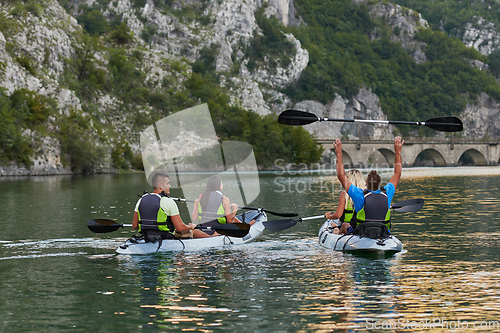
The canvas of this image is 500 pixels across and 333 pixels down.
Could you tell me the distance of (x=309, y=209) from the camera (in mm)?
25562

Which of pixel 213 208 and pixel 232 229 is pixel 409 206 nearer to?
pixel 232 229

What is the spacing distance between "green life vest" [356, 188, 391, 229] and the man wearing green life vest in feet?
14.2

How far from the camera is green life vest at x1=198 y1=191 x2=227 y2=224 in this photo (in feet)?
47.3

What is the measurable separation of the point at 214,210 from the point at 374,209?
420cm

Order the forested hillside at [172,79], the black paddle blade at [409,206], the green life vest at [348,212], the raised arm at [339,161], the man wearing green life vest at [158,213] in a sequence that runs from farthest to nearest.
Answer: the forested hillside at [172,79]
the black paddle blade at [409,206]
the green life vest at [348,212]
the man wearing green life vest at [158,213]
the raised arm at [339,161]

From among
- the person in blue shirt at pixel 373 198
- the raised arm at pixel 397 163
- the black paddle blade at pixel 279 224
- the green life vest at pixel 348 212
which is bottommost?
the black paddle blade at pixel 279 224

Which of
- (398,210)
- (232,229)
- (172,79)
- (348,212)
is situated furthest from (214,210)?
(172,79)

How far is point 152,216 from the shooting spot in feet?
43.6

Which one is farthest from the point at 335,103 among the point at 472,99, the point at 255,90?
the point at 472,99

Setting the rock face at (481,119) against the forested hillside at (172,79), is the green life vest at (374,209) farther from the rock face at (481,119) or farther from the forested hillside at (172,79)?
the rock face at (481,119)

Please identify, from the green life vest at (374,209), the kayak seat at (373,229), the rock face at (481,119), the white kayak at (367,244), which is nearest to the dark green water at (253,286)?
the white kayak at (367,244)

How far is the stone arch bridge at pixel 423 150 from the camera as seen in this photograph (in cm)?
11669

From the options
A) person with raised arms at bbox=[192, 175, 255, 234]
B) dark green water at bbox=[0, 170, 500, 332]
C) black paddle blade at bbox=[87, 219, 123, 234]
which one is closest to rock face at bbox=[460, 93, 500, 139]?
dark green water at bbox=[0, 170, 500, 332]

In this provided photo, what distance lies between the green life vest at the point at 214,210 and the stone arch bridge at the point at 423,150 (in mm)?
96694
